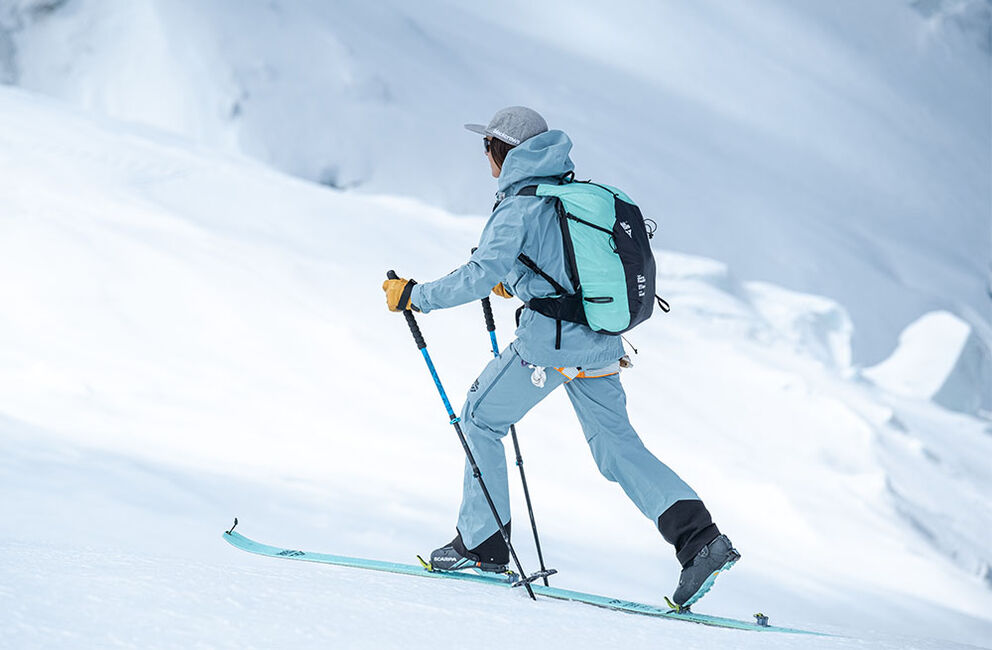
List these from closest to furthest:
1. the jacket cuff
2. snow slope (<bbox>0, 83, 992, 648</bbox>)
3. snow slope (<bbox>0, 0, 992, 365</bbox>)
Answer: snow slope (<bbox>0, 83, 992, 648</bbox>)
the jacket cuff
snow slope (<bbox>0, 0, 992, 365</bbox>)

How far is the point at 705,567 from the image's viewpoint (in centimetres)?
270

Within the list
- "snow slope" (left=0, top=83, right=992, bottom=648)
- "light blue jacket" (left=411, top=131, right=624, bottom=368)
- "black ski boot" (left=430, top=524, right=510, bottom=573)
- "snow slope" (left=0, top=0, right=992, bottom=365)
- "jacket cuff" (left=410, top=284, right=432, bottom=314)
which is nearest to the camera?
"snow slope" (left=0, top=83, right=992, bottom=648)

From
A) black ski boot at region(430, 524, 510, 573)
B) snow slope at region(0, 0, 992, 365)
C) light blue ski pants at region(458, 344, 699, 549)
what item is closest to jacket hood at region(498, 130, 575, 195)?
light blue ski pants at region(458, 344, 699, 549)

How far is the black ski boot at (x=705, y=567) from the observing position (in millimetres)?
2691

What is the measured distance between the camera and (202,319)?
659 centimetres

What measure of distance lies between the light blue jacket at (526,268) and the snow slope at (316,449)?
0.73 m

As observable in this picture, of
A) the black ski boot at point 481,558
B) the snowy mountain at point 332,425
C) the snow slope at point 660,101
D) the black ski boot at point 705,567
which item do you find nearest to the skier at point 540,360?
the black ski boot at point 705,567

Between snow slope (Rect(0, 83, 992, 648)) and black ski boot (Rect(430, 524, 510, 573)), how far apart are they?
247 millimetres

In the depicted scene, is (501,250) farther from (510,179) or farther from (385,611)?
(385,611)

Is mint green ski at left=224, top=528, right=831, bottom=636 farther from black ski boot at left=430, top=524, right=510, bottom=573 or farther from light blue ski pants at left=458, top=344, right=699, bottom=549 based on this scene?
light blue ski pants at left=458, top=344, right=699, bottom=549

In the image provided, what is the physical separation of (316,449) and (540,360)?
2.92 meters

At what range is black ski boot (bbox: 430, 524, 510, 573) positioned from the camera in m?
3.00

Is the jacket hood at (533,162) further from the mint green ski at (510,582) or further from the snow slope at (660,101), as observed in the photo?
the snow slope at (660,101)

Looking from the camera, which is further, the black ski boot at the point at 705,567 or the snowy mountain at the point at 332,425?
the black ski boot at the point at 705,567
